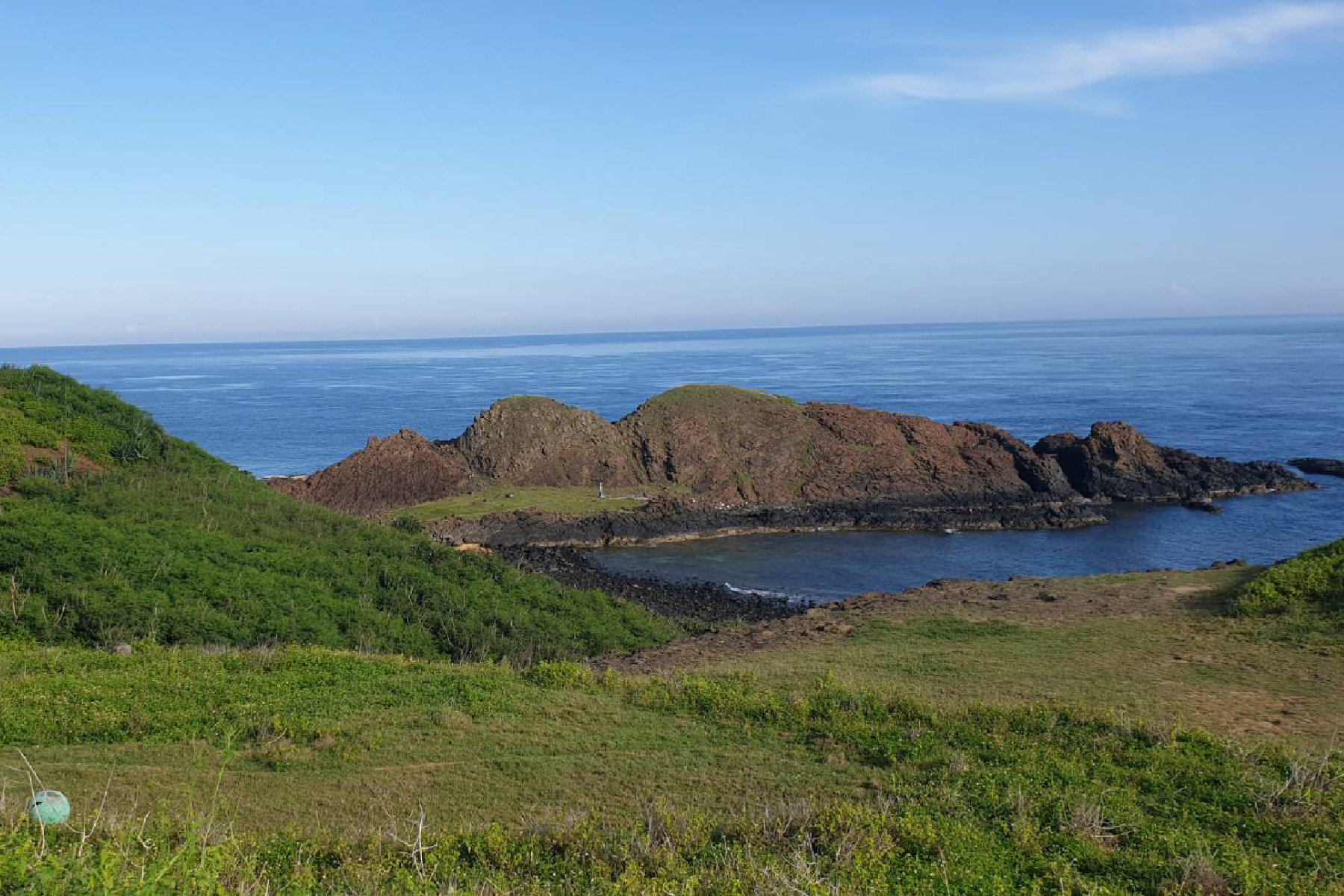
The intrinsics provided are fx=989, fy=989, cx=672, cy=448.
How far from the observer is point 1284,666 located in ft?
64.2

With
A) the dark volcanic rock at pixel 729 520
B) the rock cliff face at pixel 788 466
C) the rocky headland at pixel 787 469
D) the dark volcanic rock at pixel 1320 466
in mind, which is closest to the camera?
the dark volcanic rock at pixel 729 520

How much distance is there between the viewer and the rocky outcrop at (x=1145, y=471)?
2211 inches

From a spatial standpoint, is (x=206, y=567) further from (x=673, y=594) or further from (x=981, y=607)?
(x=981, y=607)

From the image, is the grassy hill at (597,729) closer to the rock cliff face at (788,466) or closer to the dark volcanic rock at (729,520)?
the dark volcanic rock at (729,520)

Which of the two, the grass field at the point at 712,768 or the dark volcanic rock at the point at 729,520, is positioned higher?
the grass field at the point at 712,768

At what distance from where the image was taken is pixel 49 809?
923cm

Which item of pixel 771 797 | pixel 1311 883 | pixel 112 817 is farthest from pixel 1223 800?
pixel 112 817

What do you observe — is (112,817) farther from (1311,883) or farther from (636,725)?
(1311,883)

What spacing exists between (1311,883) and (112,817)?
38.2ft

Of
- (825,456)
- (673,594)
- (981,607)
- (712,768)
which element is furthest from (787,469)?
(712,768)

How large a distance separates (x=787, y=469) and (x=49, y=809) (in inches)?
1948

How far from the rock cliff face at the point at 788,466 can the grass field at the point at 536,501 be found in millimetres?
894

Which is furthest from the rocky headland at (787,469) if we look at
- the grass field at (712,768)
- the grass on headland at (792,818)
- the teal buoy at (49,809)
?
the teal buoy at (49,809)

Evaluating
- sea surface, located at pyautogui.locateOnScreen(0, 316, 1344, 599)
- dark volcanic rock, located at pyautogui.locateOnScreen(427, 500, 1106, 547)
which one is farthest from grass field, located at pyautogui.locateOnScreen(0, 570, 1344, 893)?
dark volcanic rock, located at pyautogui.locateOnScreen(427, 500, 1106, 547)
